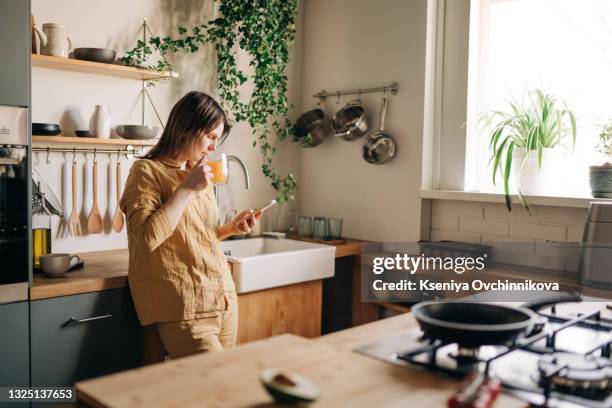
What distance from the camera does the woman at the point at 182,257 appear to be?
2291mm

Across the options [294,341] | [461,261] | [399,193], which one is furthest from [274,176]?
[294,341]

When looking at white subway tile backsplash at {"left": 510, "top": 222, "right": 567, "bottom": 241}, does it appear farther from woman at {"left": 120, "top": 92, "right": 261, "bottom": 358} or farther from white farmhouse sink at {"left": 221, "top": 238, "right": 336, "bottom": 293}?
woman at {"left": 120, "top": 92, "right": 261, "bottom": 358}

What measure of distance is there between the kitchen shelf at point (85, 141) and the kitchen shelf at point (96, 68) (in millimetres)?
320

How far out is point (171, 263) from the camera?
2.31 metres

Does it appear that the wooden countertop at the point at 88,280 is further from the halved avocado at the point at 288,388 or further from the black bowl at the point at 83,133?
the halved avocado at the point at 288,388

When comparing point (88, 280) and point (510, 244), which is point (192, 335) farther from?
point (510, 244)

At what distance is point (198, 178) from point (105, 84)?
50.2 inches

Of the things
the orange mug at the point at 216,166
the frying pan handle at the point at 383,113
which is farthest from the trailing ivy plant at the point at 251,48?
the orange mug at the point at 216,166

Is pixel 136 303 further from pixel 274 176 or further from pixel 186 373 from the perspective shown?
pixel 274 176

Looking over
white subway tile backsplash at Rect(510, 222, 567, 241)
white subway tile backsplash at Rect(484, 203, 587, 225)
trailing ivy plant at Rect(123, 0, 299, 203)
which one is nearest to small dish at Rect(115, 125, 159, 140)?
trailing ivy plant at Rect(123, 0, 299, 203)

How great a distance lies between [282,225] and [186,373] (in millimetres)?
2758

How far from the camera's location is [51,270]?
2461 millimetres

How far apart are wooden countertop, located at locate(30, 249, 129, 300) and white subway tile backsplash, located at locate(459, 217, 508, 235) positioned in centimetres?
175

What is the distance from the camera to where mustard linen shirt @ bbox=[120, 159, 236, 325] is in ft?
7.37
